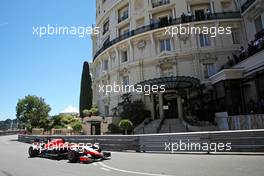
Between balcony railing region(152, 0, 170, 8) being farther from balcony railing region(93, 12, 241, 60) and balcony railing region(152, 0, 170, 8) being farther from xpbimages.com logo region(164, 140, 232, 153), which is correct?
xpbimages.com logo region(164, 140, 232, 153)

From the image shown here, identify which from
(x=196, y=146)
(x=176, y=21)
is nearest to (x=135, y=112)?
(x=176, y=21)

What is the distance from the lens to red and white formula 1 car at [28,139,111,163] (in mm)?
10352

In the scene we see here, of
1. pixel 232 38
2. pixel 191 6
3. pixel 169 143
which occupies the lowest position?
pixel 169 143

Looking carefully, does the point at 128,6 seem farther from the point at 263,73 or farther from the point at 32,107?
the point at 32,107

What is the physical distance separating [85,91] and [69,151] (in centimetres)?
3279

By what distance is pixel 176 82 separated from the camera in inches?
1016

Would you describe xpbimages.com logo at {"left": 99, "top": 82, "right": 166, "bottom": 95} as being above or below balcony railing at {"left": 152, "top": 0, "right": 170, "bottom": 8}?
below

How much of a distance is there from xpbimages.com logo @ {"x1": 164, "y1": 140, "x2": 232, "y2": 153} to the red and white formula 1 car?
318cm

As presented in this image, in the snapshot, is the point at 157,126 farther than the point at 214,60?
No

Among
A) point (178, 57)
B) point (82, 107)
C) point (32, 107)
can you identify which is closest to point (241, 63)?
point (178, 57)

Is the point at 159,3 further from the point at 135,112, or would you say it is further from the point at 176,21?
the point at 135,112

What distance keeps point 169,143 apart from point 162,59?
19.2 meters

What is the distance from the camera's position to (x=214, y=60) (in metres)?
28.8

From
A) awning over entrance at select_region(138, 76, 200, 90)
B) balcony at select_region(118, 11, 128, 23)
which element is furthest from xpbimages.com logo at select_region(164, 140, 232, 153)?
balcony at select_region(118, 11, 128, 23)
